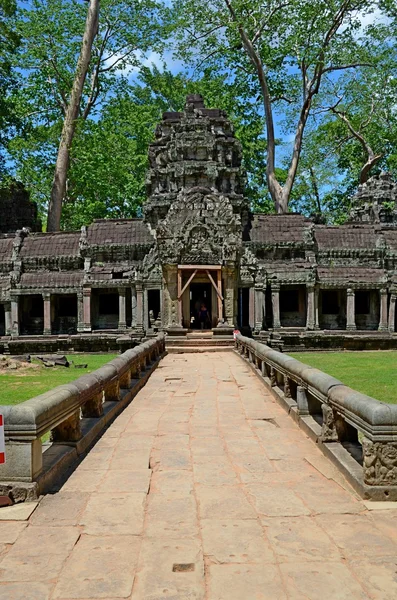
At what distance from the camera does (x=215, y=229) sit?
24219 mm

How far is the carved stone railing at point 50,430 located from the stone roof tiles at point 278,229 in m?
22.1

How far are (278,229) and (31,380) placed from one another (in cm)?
1866

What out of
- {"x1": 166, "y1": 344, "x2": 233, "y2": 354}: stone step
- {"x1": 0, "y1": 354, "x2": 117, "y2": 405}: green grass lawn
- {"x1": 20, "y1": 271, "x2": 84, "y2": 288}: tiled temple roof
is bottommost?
{"x1": 0, "y1": 354, "x2": 117, "y2": 405}: green grass lawn

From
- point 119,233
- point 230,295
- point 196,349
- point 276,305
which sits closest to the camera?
point 196,349

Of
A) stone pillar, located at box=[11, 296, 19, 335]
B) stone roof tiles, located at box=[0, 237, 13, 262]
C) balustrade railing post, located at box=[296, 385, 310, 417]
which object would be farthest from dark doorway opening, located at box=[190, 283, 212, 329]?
balustrade railing post, located at box=[296, 385, 310, 417]

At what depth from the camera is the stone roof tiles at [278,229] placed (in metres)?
29.7

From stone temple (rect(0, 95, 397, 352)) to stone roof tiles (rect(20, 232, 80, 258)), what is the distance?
0.25 ft

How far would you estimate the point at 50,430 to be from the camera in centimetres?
593

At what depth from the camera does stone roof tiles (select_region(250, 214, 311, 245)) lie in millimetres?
29656

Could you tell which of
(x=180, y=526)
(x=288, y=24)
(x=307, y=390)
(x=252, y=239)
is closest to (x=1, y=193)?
(x=252, y=239)

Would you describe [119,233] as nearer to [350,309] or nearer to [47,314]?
[47,314]

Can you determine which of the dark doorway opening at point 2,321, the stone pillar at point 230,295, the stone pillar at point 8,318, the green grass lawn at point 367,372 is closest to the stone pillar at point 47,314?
the stone pillar at point 8,318

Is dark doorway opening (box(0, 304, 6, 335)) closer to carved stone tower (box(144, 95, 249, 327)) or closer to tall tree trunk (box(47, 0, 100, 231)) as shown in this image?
tall tree trunk (box(47, 0, 100, 231))

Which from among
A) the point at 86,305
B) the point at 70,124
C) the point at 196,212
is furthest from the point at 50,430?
the point at 70,124
